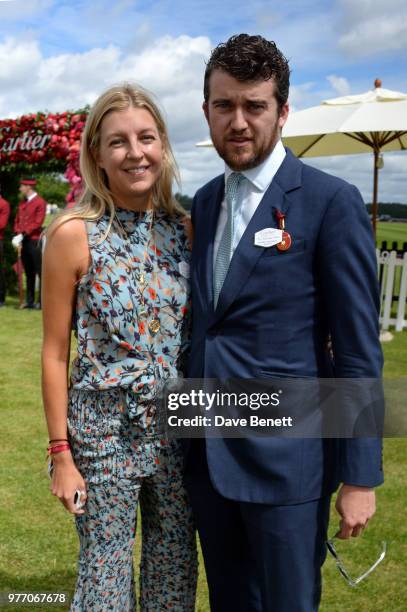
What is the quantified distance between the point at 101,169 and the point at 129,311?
0.45m

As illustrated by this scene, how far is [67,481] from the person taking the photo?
202 centimetres

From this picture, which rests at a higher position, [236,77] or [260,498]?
[236,77]

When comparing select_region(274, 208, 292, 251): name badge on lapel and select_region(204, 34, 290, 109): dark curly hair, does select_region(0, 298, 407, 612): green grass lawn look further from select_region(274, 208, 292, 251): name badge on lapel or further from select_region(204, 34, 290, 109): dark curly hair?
select_region(204, 34, 290, 109): dark curly hair

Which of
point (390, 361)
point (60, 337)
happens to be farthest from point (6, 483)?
point (390, 361)

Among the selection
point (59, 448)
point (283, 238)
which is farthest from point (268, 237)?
point (59, 448)

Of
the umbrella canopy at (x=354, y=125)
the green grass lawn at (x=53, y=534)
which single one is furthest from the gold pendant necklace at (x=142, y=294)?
the umbrella canopy at (x=354, y=125)

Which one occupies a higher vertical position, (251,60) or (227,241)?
(251,60)

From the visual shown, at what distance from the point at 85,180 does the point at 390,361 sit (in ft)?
19.9

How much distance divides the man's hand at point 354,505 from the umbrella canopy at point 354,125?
6.42 metres

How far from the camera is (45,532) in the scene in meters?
3.61

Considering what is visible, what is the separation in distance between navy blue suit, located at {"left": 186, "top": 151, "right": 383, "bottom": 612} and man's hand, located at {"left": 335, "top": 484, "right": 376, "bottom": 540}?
0.03m

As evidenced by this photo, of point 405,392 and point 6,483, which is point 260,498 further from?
point 405,392

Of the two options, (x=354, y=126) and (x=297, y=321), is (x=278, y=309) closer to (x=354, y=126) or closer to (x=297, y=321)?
(x=297, y=321)

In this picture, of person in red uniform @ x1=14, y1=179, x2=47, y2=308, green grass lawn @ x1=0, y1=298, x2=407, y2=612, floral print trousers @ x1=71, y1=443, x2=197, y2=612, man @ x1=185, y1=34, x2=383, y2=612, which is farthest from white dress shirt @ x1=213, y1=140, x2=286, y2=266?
person in red uniform @ x1=14, y1=179, x2=47, y2=308
